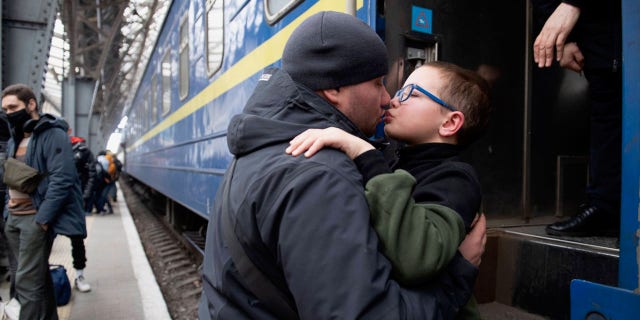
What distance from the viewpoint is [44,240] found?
10.3ft

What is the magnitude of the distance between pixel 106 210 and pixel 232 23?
325 inches

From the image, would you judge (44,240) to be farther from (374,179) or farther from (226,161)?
(374,179)

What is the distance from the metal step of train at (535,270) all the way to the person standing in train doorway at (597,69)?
12cm

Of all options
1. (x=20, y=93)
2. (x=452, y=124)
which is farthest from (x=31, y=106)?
(x=452, y=124)

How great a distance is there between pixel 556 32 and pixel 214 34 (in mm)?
2815

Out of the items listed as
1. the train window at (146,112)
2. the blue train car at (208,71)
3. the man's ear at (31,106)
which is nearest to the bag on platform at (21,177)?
the man's ear at (31,106)

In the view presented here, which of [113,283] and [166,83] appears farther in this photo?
[166,83]

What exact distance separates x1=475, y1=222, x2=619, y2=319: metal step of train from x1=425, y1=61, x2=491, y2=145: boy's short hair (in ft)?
2.46

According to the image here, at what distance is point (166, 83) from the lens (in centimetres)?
673

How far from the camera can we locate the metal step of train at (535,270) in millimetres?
1729

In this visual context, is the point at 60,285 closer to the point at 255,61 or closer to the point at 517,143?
the point at 255,61

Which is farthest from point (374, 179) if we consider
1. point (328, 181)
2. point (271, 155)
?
point (271, 155)

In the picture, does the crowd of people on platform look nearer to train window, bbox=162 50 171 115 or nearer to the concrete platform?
the concrete platform

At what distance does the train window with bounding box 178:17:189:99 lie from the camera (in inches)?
197
